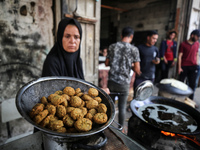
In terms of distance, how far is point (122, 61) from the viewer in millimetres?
2947

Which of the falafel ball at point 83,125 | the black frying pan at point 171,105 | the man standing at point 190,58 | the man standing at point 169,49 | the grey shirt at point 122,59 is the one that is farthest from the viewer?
the man standing at point 169,49

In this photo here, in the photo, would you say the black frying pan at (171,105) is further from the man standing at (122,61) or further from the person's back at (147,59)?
the person's back at (147,59)

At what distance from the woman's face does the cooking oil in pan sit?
1.49m

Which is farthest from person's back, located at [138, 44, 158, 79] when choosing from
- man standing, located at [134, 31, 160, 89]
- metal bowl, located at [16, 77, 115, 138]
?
metal bowl, located at [16, 77, 115, 138]

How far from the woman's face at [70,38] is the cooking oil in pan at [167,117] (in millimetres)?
1492

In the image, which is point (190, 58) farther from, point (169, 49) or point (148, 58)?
point (148, 58)

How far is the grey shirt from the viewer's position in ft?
9.46

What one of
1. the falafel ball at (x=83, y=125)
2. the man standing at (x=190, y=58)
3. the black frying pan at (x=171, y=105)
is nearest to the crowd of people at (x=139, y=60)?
the man standing at (x=190, y=58)

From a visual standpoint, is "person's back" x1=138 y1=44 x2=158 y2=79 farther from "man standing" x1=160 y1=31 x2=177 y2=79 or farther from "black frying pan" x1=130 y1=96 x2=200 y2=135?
"man standing" x1=160 y1=31 x2=177 y2=79

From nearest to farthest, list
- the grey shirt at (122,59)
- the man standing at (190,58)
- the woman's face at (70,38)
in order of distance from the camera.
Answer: the woman's face at (70,38), the grey shirt at (122,59), the man standing at (190,58)

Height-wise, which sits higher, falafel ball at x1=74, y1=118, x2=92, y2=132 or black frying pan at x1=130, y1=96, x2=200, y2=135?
falafel ball at x1=74, y1=118, x2=92, y2=132

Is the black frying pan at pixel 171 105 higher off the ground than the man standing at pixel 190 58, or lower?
lower

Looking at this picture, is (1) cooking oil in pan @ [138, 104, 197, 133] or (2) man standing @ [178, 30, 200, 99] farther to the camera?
(2) man standing @ [178, 30, 200, 99]

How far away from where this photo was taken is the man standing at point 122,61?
288 centimetres
